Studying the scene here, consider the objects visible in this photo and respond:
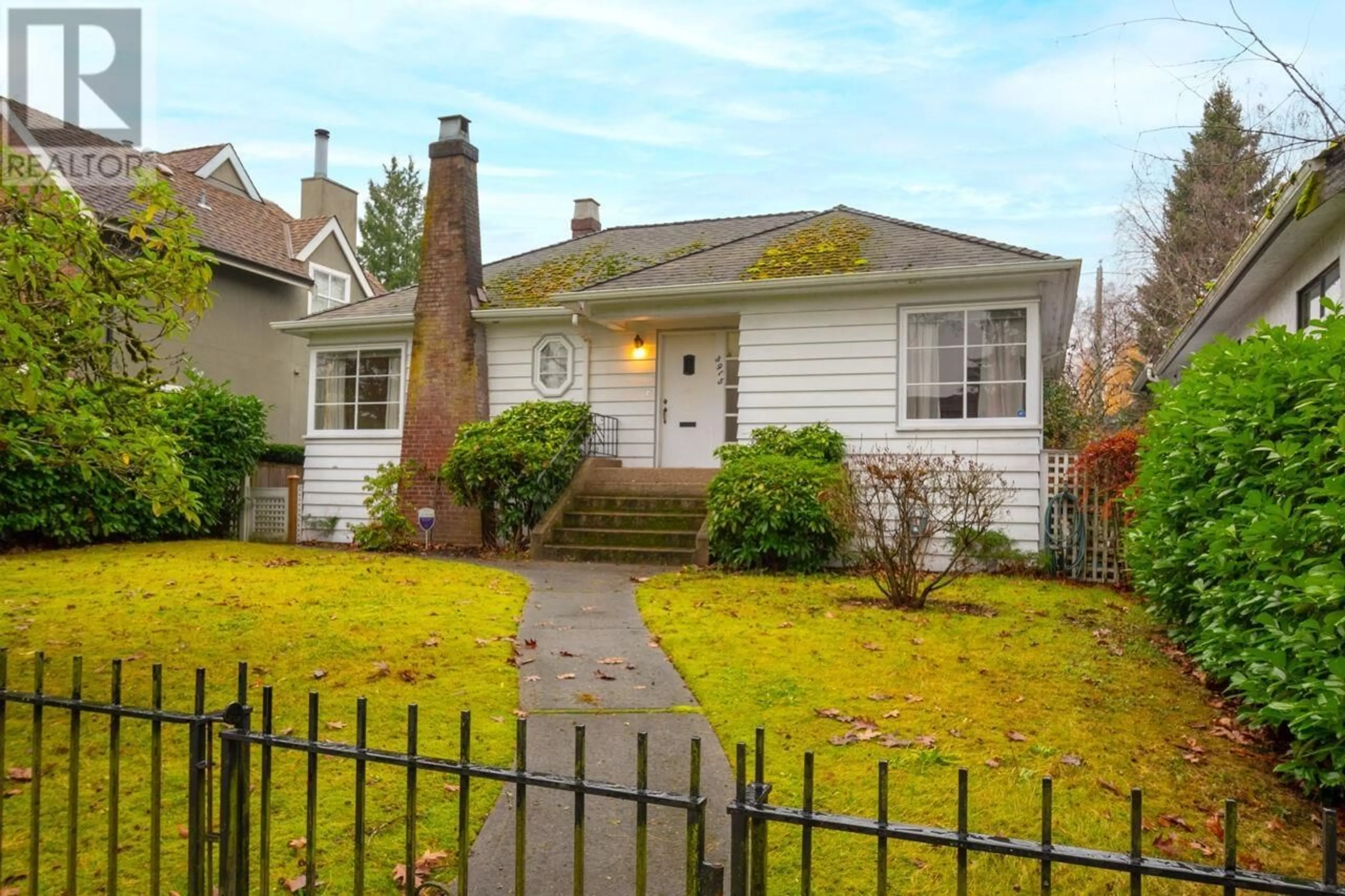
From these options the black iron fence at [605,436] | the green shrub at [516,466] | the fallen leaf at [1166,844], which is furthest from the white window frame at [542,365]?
the fallen leaf at [1166,844]

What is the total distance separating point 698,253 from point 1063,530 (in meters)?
7.52

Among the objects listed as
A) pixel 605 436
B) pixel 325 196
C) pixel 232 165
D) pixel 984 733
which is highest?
pixel 232 165

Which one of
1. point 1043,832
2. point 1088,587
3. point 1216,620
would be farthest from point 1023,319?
point 1043,832

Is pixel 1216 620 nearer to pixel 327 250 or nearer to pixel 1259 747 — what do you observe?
pixel 1259 747

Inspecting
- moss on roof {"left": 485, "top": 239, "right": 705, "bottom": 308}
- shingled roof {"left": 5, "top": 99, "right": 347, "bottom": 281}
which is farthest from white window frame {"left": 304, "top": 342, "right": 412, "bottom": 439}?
shingled roof {"left": 5, "top": 99, "right": 347, "bottom": 281}

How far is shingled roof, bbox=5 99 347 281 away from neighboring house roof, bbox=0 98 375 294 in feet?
0.07

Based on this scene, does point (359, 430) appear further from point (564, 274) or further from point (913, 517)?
point (913, 517)

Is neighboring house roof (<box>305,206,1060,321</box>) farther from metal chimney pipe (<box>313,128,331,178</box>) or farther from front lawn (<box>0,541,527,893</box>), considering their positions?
metal chimney pipe (<box>313,128,331,178</box>)

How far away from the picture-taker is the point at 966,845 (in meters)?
2.01

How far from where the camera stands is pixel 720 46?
39.6ft

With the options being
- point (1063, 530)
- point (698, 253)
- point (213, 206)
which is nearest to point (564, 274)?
point (698, 253)

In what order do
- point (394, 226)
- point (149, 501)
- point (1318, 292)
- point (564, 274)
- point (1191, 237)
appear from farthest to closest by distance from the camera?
point (394, 226), point (1191, 237), point (564, 274), point (149, 501), point (1318, 292)

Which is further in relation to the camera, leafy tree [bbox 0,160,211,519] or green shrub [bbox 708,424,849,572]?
green shrub [bbox 708,424,849,572]

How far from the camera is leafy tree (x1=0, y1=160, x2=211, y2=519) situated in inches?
170
